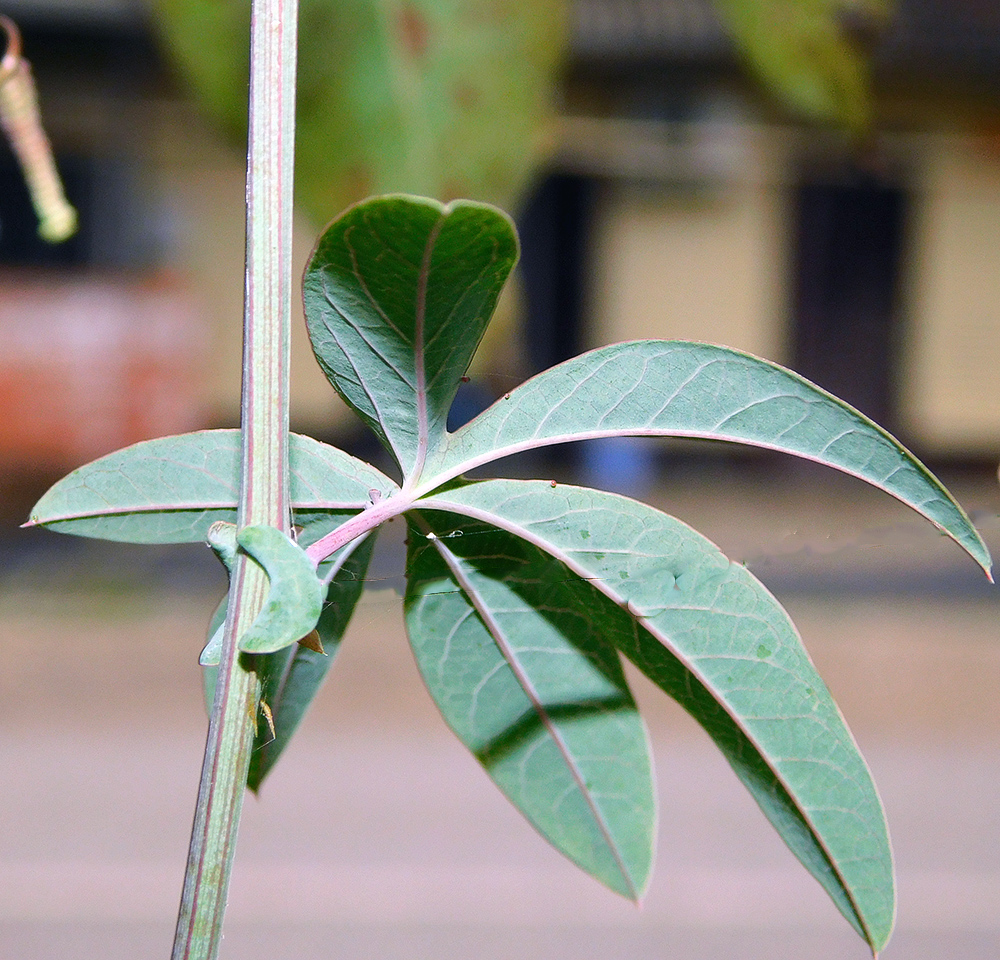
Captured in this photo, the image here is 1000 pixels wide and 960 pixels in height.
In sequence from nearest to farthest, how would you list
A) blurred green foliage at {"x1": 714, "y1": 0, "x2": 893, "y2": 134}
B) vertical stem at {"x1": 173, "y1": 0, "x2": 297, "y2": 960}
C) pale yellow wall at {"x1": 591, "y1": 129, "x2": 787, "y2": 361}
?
vertical stem at {"x1": 173, "y1": 0, "x2": 297, "y2": 960} → blurred green foliage at {"x1": 714, "y1": 0, "x2": 893, "y2": 134} → pale yellow wall at {"x1": 591, "y1": 129, "x2": 787, "y2": 361}

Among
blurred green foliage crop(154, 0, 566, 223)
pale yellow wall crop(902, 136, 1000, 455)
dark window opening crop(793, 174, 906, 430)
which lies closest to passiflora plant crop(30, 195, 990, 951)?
blurred green foliage crop(154, 0, 566, 223)

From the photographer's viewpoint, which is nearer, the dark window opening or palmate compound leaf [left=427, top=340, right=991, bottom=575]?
palmate compound leaf [left=427, top=340, right=991, bottom=575]

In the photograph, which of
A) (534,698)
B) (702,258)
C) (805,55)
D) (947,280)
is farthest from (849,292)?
(534,698)

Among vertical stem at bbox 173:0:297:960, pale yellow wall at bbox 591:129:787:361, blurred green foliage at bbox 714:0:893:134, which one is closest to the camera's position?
vertical stem at bbox 173:0:297:960

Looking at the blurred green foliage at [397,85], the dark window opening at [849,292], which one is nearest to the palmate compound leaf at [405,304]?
the blurred green foliage at [397,85]

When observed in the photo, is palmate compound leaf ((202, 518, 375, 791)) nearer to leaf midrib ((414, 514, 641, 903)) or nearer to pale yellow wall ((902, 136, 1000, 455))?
leaf midrib ((414, 514, 641, 903))

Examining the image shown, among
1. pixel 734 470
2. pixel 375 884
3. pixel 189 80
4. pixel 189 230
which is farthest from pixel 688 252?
pixel 189 80
